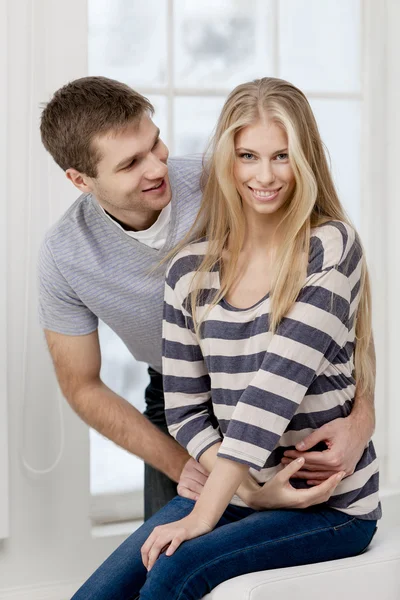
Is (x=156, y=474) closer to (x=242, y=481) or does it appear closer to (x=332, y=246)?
(x=242, y=481)

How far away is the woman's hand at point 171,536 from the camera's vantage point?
1385mm

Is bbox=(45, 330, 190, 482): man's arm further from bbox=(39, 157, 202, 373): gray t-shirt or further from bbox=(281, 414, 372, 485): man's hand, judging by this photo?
bbox=(281, 414, 372, 485): man's hand

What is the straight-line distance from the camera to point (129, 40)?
233 cm

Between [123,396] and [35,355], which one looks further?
[123,396]

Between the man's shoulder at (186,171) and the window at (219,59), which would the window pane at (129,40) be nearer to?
the window at (219,59)

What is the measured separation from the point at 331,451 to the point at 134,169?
0.65 m

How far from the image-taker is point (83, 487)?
7.70 feet

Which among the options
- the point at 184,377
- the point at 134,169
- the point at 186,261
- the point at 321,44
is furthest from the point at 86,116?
the point at 321,44

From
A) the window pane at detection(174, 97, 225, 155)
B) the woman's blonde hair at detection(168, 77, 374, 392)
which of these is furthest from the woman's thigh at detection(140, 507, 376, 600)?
the window pane at detection(174, 97, 225, 155)

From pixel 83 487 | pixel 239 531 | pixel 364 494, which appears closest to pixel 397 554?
pixel 364 494

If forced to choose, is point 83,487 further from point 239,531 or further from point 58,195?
point 239,531

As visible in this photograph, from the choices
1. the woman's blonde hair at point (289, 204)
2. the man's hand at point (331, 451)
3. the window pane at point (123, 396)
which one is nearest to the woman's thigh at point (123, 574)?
the man's hand at point (331, 451)

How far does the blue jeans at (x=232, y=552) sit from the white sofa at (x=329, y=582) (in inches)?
0.9

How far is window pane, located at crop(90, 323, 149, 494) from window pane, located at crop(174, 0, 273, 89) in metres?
0.75
